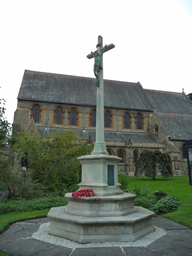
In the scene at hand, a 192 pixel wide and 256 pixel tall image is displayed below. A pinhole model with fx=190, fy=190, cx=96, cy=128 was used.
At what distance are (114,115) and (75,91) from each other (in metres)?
6.39

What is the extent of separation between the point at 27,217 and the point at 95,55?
5597 millimetres

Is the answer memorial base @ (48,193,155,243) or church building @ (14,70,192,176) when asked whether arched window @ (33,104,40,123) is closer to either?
church building @ (14,70,192,176)

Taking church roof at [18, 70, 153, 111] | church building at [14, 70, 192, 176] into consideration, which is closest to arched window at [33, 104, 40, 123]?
church building at [14, 70, 192, 176]

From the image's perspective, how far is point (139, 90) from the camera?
30656mm

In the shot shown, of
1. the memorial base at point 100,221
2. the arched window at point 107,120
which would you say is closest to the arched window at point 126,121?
the arched window at point 107,120

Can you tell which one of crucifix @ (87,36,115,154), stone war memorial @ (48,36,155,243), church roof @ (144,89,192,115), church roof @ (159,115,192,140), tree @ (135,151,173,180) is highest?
church roof @ (144,89,192,115)

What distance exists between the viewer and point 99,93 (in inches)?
235

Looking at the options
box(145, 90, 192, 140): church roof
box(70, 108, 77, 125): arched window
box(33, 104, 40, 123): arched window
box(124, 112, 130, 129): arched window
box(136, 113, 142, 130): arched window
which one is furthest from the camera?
box(136, 113, 142, 130): arched window

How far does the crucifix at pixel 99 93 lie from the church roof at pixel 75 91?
18.6m

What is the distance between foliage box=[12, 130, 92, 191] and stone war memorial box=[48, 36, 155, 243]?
537 centimetres

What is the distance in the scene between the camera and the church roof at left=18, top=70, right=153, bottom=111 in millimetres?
24609

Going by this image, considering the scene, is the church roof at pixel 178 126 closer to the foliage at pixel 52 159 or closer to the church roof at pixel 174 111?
the church roof at pixel 174 111

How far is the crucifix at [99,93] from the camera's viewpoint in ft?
18.0

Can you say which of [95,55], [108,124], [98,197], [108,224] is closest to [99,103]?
[95,55]
